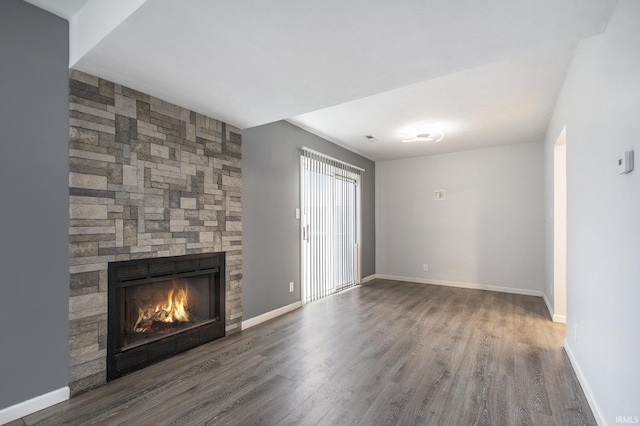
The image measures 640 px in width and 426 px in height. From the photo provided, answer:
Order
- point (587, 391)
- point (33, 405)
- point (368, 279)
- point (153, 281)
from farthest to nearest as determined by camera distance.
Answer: point (368, 279), point (153, 281), point (587, 391), point (33, 405)

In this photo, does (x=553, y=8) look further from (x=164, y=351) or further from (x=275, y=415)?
(x=164, y=351)

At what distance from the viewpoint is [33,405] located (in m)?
1.94

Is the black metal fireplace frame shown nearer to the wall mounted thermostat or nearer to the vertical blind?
the vertical blind

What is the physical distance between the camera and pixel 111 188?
2350mm

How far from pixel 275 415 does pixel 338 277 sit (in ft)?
11.4

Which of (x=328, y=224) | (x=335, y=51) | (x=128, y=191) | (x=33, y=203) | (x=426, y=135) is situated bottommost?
(x=328, y=224)

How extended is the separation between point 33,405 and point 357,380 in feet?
7.13

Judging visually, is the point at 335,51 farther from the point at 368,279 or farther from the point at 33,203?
the point at 368,279

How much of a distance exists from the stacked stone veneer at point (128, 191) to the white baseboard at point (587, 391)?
10.1 ft

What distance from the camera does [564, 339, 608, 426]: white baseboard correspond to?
1.79 meters

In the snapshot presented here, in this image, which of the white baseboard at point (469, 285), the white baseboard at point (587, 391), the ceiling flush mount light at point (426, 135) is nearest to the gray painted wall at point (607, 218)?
the white baseboard at point (587, 391)

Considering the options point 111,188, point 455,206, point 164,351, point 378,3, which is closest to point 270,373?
point 164,351

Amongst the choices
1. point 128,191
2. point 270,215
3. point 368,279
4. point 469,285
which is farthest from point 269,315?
point 469,285

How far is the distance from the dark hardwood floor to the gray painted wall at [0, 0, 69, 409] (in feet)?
1.15
